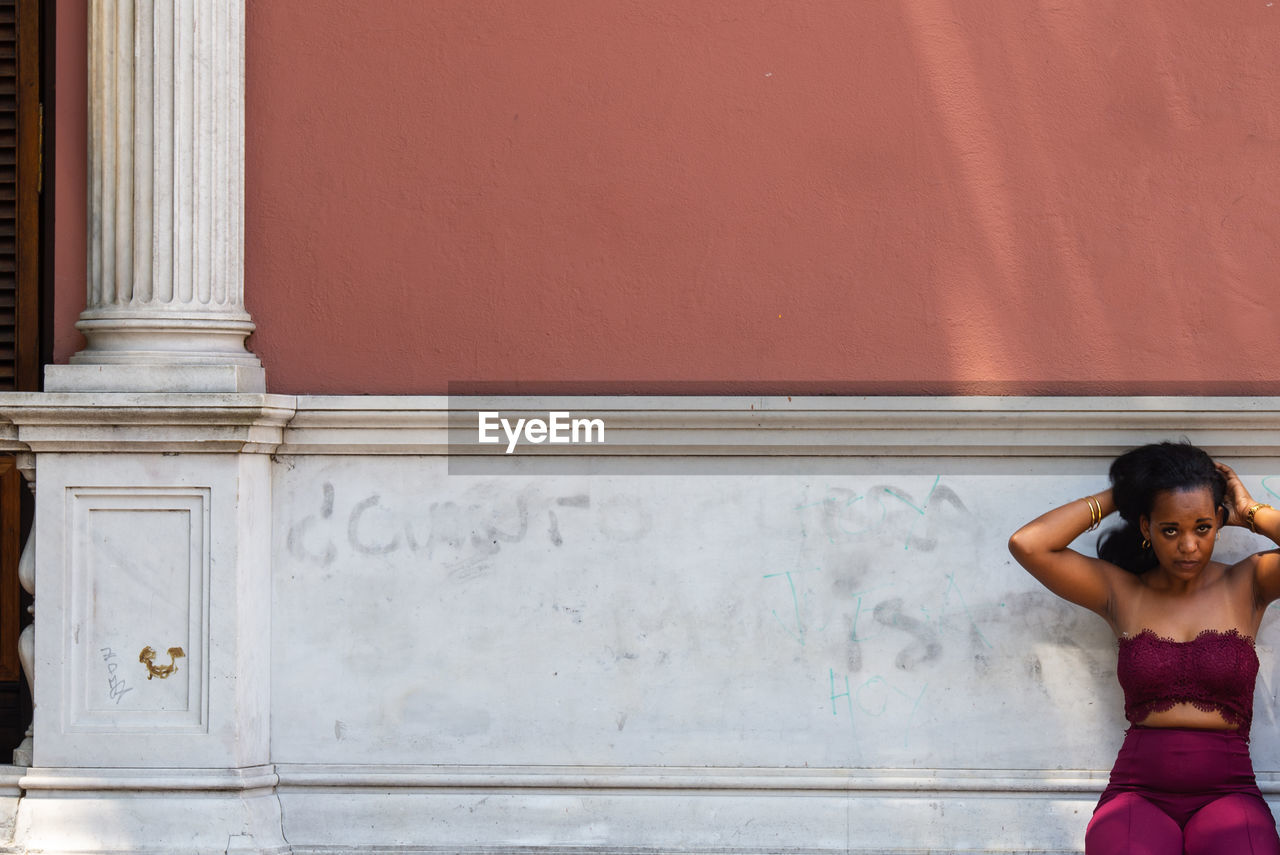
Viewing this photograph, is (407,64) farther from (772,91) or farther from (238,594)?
(238,594)

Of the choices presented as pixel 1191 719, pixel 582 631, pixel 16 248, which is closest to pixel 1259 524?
pixel 1191 719

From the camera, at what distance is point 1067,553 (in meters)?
4.24

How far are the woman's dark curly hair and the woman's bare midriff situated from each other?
43 centimetres

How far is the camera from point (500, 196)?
4703 millimetres

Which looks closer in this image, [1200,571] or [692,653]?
[1200,571]

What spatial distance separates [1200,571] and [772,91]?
1.93 meters

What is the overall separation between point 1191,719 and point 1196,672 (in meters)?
0.13

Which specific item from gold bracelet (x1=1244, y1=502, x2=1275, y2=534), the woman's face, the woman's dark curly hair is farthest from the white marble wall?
the woman's face

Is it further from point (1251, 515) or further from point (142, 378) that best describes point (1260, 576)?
point (142, 378)

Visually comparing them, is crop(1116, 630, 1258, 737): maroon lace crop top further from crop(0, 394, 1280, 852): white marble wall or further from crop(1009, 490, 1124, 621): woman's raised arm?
crop(0, 394, 1280, 852): white marble wall

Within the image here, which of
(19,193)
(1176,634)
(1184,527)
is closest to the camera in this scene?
(1184,527)

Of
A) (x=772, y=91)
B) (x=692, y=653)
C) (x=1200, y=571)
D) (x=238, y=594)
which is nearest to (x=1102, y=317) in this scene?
(x=1200, y=571)

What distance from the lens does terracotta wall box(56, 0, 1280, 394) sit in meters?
4.61

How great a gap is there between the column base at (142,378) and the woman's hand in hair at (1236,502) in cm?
292
